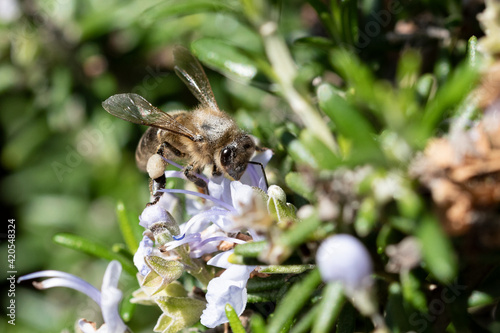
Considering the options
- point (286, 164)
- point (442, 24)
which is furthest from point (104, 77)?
point (442, 24)

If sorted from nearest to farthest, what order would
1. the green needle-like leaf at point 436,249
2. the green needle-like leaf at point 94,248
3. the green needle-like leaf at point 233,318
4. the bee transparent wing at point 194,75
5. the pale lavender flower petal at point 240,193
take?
1. the green needle-like leaf at point 436,249
2. the green needle-like leaf at point 233,318
3. the pale lavender flower petal at point 240,193
4. the green needle-like leaf at point 94,248
5. the bee transparent wing at point 194,75

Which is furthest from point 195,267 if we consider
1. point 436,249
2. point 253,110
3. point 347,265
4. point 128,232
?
point 253,110

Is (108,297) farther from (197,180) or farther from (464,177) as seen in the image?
(464,177)

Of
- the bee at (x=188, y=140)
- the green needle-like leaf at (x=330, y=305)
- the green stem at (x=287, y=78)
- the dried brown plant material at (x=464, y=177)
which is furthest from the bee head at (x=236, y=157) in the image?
the dried brown plant material at (x=464, y=177)

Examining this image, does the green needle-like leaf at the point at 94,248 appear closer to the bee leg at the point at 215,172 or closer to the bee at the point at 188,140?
the bee at the point at 188,140

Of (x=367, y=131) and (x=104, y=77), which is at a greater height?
(x=367, y=131)

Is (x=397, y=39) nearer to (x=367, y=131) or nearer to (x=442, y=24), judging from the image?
(x=442, y=24)

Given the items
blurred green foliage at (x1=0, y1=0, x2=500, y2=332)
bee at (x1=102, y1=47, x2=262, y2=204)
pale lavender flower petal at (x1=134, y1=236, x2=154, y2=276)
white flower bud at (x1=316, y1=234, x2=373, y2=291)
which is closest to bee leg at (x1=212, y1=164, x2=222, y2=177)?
bee at (x1=102, y1=47, x2=262, y2=204)
